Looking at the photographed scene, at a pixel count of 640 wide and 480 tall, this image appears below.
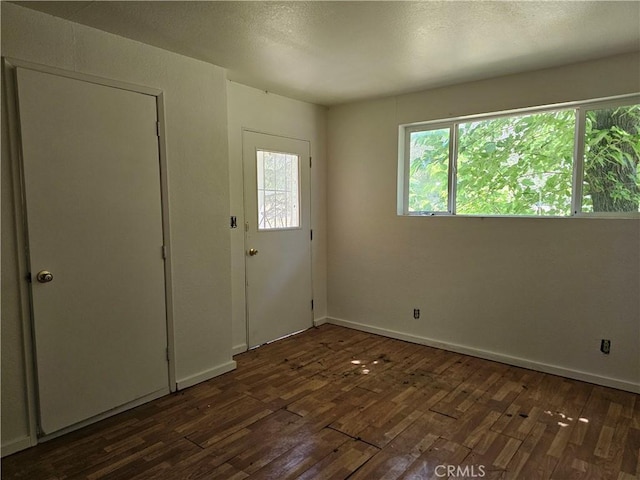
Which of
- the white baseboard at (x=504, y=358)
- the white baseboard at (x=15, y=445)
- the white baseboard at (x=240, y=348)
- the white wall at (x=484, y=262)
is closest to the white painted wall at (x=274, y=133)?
the white baseboard at (x=240, y=348)

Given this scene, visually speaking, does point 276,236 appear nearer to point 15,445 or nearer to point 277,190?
point 277,190

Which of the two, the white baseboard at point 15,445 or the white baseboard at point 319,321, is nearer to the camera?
the white baseboard at point 15,445

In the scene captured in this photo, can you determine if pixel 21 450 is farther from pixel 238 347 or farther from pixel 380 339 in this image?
pixel 380 339

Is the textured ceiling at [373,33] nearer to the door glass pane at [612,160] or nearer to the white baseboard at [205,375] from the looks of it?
the door glass pane at [612,160]

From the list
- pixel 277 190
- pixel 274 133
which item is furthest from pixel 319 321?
pixel 274 133

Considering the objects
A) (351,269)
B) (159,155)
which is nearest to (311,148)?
(351,269)

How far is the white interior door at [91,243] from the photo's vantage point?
2.23 metres

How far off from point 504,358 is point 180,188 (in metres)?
3.01

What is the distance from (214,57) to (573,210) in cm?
297

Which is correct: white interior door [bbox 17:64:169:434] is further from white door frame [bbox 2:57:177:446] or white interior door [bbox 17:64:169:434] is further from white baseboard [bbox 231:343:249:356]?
white baseboard [bbox 231:343:249:356]

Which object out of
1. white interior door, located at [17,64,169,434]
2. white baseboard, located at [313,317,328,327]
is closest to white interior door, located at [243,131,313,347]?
white baseboard, located at [313,317,328,327]

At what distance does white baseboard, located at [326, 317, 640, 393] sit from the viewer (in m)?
2.94

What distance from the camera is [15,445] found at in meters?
2.19

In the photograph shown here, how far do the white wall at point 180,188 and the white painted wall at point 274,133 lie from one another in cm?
33
